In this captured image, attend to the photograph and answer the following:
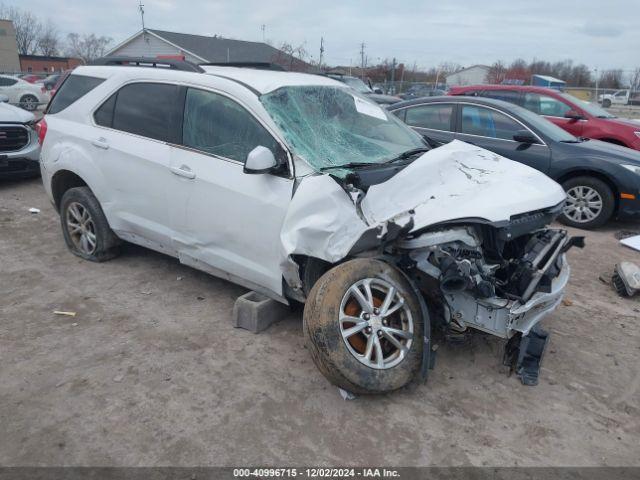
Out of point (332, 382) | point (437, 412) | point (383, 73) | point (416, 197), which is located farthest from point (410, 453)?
point (383, 73)

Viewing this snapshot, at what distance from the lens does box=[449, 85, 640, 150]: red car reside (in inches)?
325

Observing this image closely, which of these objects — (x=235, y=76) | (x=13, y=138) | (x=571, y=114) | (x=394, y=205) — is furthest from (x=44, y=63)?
(x=394, y=205)

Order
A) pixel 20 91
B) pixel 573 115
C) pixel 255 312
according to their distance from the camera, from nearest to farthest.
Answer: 1. pixel 255 312
2. pixel 573 115
3. pixel 20 91

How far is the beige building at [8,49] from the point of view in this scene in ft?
176

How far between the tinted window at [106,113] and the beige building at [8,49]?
59702 millimetres

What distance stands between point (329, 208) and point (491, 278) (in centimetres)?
108

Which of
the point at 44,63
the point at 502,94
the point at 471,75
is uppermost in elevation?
the point at 471,75

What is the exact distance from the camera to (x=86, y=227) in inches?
192

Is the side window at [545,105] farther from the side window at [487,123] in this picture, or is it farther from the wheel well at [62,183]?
the wheel well at [62,183]

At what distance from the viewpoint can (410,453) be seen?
264 cm

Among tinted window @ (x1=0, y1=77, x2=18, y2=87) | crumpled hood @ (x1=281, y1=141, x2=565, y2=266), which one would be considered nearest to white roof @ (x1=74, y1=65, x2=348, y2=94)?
crumpled hood @ (x1=281, y1=141, x2=565, y2=266)

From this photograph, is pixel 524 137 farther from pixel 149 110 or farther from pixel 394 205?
pixel 149 110

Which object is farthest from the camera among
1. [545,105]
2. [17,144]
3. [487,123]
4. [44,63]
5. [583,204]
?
[44,63]

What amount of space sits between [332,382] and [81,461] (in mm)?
1389
